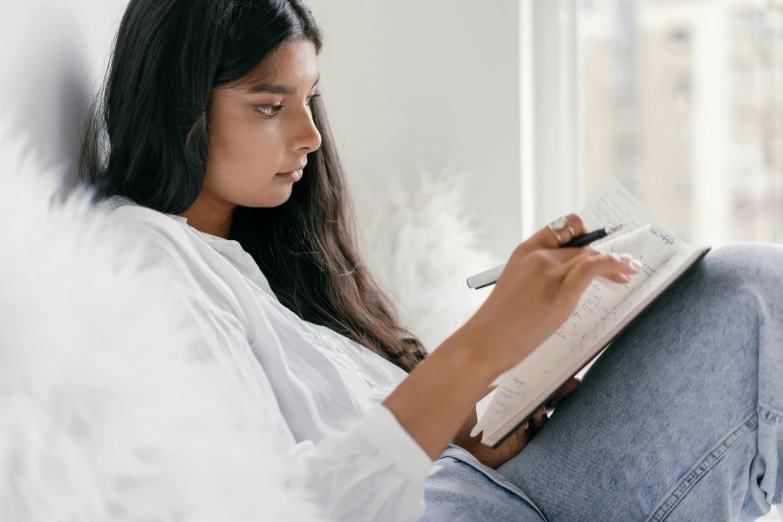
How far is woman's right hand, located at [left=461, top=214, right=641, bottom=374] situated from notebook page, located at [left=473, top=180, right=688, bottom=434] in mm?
108

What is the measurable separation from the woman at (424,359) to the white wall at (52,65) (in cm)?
5

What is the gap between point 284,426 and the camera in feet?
2.36

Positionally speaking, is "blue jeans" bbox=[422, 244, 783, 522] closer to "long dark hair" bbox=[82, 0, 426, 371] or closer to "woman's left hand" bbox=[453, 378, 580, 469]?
"woman's left hand" bbox=[453, 378, 580, 469]

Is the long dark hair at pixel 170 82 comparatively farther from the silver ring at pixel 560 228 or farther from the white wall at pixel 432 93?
the white wall at pixel 432 93

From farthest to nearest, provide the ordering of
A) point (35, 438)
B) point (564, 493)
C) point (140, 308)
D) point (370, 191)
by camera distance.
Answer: point (370, 191) → point (564, 493) → point (140, 308) → point (35, 438)

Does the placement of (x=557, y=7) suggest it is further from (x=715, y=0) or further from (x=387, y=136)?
(x=387, y=136)

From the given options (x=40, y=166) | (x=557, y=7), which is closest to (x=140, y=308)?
(x=40, y=166)

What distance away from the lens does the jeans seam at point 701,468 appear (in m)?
0.75

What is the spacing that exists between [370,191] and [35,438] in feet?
3.65

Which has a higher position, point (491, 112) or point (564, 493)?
point (491, 112)

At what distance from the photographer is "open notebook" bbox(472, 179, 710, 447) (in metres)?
0.74

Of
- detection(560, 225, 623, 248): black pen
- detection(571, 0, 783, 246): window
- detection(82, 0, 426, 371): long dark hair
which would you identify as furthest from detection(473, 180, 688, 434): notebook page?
detection(571, 0, 783, 246): window

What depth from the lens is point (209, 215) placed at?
39.4 inches

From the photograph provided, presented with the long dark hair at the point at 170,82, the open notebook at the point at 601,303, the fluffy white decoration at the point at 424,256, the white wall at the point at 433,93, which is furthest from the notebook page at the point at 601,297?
the white wall at the point at 433,93
